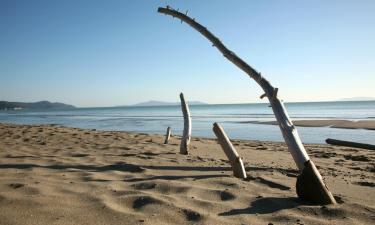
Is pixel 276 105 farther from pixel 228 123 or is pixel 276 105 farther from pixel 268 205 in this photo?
pixel 228 123

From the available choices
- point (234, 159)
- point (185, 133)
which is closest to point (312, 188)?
point (234, 159)

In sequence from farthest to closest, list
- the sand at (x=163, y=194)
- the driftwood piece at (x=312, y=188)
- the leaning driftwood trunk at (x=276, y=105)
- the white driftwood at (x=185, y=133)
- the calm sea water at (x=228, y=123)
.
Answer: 1. the calm sea water at (x=228, y=123)
2. the white driftwood at (x=185, y=133)
3. the leaning driftwood trunk at (x=276, y=105)
4. the driftwood piece at (x=312, y=188)
5. the sand at (x=163, y=194)

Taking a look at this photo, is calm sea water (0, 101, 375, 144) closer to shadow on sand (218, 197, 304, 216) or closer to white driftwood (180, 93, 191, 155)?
white driftwood (180, 93, 191, 155)

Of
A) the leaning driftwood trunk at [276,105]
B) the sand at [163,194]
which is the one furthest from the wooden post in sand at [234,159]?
the leaning driftwood trunk at [276,105]

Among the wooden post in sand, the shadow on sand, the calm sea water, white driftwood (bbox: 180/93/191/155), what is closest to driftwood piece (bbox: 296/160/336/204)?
the shadow on sand

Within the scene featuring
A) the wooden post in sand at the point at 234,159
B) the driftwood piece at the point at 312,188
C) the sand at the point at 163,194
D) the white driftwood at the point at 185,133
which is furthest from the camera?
the white driftwood at the point at 185,133

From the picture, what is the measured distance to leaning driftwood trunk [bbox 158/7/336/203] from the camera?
4.44 meters

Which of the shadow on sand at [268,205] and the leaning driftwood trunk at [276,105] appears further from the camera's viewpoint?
the leaning driftwood trunk at [276,105]

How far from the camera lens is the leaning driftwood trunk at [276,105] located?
4.44 meters

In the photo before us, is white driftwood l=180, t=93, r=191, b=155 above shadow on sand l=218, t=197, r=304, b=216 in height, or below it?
above

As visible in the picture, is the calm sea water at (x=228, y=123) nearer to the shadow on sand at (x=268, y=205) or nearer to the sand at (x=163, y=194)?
the sand at (x=163, y=194)

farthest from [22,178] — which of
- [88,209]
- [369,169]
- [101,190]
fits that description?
[369,169]

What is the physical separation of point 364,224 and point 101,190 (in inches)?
121

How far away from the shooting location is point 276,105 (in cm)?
497
